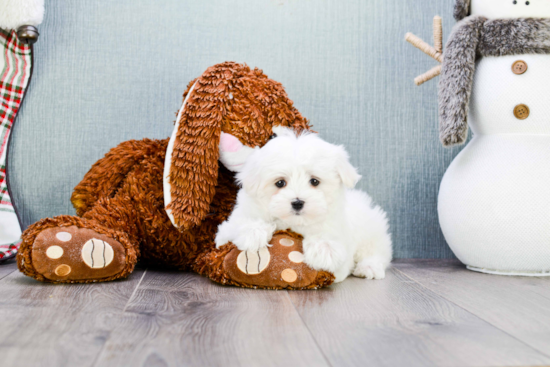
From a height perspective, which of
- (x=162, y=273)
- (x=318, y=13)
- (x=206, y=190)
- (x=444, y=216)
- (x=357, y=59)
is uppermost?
(x=318, y=13)

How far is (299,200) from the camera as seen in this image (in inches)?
44.3

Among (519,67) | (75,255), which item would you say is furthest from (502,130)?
(75,255)

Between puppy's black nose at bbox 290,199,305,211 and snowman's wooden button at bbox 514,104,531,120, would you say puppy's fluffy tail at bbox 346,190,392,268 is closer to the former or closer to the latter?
puppy's black nose at bbox 290,199,305,211

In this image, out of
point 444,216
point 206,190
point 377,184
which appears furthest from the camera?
point 377,184

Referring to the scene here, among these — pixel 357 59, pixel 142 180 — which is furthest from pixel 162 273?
pixel 357 59

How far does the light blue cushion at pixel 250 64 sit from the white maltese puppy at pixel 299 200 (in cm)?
61

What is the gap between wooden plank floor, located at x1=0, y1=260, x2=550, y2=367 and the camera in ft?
2.30

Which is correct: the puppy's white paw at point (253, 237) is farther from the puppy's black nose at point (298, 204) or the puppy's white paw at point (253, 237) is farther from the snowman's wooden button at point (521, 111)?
the snowman's wooden button at point (521, 111)

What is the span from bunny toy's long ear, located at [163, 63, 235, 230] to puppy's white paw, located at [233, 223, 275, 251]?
18cm

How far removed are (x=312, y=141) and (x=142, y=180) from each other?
1.79 feet

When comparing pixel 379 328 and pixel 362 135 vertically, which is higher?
pixel 362 135

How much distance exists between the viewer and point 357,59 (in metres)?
1.83

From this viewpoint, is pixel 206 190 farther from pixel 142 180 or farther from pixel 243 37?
pixel 243 37

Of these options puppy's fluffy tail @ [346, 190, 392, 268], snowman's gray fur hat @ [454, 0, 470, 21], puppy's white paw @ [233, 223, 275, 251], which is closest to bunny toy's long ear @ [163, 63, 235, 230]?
puppy's white paw @ [233, 223, 275, 251]
